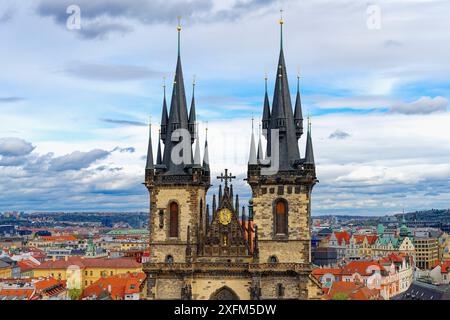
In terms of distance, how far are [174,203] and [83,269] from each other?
93281 millimetres

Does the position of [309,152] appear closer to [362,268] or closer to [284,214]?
[284,214]

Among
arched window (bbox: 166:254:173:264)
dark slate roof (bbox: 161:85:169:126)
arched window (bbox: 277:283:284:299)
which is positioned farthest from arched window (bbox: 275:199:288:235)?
dark slate roof (bbox: 161:85:169:126)

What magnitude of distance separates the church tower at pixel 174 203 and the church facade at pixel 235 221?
0.07m

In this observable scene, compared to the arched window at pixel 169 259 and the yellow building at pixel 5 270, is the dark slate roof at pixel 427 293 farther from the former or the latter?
the yellow building at pixel 5 270

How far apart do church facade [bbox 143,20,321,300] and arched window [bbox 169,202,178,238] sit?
7 cm

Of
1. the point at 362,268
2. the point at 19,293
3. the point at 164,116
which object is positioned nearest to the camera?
the point at 164,116

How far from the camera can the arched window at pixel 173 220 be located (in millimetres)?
56625

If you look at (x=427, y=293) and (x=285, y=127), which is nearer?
(x=285, y=127)

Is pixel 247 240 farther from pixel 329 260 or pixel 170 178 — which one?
pixel 329 260

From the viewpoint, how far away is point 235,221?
55.6m

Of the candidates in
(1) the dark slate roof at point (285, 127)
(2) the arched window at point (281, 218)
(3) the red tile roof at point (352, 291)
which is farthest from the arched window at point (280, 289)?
(3) the red tile roof at point (352, 291)

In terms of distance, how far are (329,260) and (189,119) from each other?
116 metres

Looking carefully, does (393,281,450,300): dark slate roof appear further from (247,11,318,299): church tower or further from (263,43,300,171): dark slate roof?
(263,43,300,171): dark slate roof

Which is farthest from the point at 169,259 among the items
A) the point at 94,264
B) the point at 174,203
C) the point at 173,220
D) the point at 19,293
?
the point at 94,264
